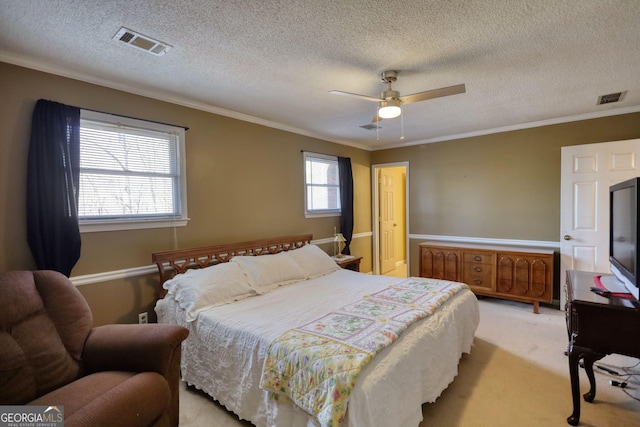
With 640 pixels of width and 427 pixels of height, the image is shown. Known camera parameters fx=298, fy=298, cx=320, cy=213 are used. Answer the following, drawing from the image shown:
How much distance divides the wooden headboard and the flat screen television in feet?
10.4

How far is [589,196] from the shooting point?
3.63 metres

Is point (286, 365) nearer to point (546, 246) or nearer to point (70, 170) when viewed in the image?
point (70, 170)

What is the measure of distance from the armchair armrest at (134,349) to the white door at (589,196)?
4452 millimetres

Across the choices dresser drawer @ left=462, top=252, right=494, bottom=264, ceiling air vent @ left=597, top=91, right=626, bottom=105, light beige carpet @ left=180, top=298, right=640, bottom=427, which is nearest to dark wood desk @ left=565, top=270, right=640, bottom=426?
light beige carpet @ left=180, top=298, right=640, bottom=427

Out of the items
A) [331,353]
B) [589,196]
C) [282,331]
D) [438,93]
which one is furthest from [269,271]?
[589,196]

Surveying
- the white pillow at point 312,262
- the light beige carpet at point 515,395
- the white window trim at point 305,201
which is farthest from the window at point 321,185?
the light beige carpet at point 515,395

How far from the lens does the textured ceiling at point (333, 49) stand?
1667mm

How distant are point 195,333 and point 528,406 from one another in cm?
245

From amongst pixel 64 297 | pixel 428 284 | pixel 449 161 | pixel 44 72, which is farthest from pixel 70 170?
pixel 449 161

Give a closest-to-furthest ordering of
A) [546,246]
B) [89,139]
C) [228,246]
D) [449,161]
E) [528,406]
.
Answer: [528,406] → [89,139] → [228,246] → [546,246] → [449,161]

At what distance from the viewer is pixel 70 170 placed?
234 centimetres

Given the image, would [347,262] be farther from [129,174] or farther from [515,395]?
[129,174]

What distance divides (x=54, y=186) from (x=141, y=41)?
129cm

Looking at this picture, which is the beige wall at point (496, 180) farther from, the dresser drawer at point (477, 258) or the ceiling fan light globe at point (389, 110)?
the ceiling fan light globe at point (389, 110)
